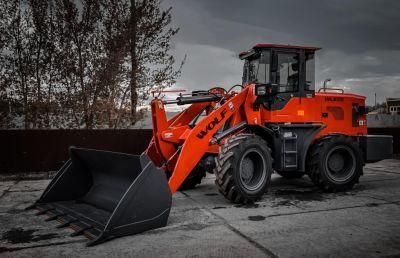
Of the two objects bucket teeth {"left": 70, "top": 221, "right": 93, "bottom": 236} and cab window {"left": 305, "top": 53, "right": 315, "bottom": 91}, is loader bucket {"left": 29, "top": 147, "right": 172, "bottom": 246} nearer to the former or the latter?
bucket teeth {"left": 70, "top": 221, "right": 93, "bottom": 236}

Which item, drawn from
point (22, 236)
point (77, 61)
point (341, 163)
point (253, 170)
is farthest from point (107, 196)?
point (77, 61)

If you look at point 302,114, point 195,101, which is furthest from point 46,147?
point 302,114

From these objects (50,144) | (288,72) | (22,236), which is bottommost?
(22,236)

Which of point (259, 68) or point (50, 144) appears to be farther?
point (50, 144)

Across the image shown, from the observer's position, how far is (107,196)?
5.34 m

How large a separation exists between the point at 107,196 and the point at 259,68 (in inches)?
145

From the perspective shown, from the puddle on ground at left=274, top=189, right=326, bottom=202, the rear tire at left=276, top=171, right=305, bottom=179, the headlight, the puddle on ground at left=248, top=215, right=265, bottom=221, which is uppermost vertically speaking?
the headlight

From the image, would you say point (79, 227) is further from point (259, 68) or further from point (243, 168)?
point (259, 68)

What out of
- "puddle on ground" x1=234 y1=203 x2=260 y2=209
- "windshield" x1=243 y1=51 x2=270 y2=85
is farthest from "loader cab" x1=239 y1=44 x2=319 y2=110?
"puddle on ground" x1=234 y1=203 x2=260 y2=209

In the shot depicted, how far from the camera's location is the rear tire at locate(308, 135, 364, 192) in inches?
271

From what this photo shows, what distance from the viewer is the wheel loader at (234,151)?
459cm

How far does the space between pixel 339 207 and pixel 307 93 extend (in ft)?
7.80

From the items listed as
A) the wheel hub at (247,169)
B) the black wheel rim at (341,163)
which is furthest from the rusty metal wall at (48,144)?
the black wheel rim at (341,163)

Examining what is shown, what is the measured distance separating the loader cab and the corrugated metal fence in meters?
4.37
